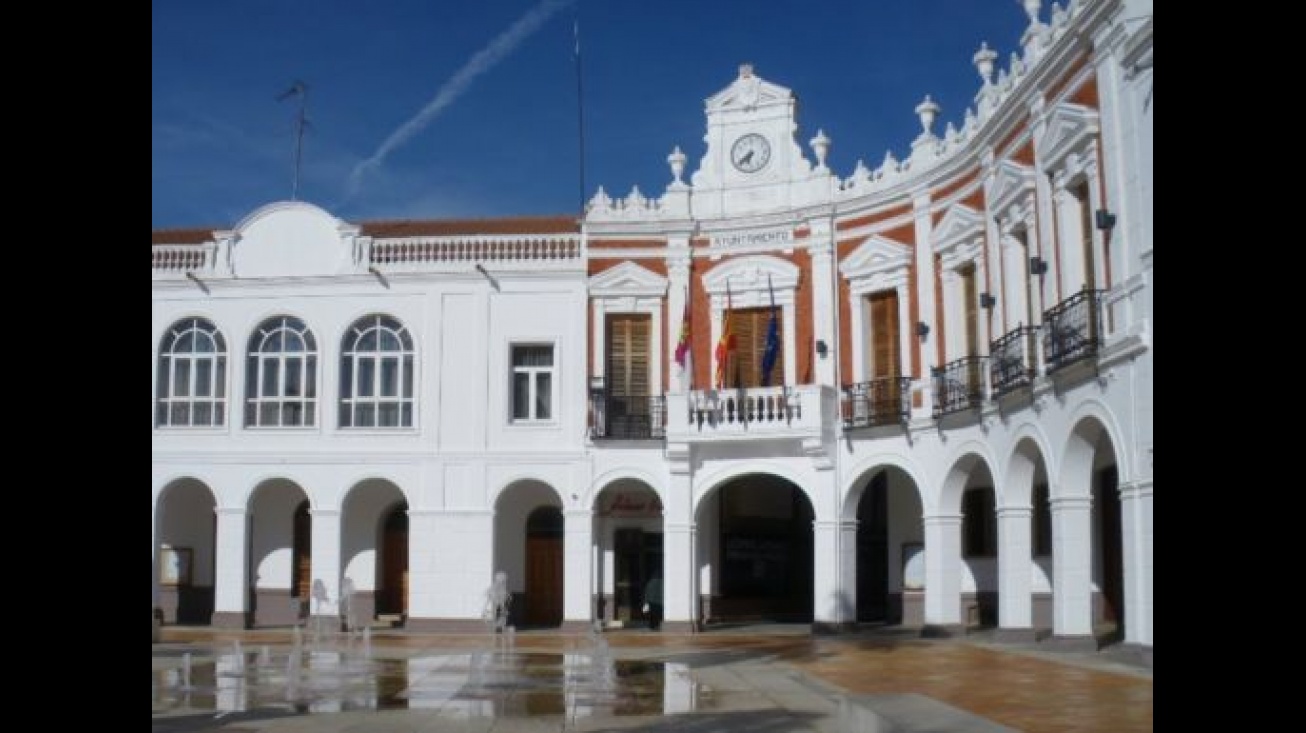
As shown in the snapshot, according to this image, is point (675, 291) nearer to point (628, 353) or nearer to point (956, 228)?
point (628, 353)

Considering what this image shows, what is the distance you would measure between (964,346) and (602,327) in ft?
23.7

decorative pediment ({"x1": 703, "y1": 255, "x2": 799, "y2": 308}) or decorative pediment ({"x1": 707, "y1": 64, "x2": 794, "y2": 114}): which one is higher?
decorative pediment ({"x1": 707, "y1": 64, "x2": 794, "y2": 114})

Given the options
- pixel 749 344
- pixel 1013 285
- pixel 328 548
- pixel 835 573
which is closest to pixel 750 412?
pixel 749 344

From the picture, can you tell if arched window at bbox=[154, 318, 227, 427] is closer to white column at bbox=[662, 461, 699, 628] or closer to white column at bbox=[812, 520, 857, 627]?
white column at bbox=[662, 461, 699, 628]

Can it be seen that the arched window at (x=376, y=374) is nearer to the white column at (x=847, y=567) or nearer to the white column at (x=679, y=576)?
the white column at (x=679, y=576)

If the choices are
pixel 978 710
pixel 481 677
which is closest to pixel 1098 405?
pixel 978 710

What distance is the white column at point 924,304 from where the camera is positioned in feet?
79.5

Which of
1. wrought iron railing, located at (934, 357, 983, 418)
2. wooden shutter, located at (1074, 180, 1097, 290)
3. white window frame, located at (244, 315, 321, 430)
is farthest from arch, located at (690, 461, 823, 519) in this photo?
wooden shutter, located at (1074, 180, 1097, 290)

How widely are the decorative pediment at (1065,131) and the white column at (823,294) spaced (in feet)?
22.5

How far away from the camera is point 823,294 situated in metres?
26.1

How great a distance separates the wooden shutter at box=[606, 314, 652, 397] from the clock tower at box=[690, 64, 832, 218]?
251 cm

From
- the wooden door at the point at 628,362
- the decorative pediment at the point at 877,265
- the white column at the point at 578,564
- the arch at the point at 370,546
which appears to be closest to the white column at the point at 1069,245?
the decorative pediment at the point at 877,265

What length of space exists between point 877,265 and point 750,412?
3.61 metres

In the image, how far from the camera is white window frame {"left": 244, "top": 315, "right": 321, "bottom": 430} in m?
27.5
